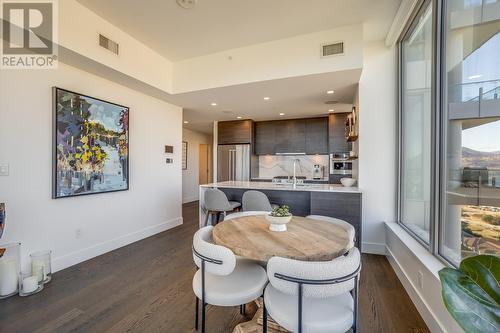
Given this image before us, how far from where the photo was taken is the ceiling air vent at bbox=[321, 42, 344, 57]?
9.61ft

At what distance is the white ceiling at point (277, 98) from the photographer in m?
3.32

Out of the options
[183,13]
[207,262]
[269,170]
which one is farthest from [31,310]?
[269,170]

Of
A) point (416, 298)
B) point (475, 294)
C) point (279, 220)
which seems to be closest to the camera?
point (475, 294)

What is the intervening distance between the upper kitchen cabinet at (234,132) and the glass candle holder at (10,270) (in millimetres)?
4598

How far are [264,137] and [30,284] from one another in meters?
5.12

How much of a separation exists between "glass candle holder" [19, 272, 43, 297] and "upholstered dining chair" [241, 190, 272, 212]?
2472 millimetres

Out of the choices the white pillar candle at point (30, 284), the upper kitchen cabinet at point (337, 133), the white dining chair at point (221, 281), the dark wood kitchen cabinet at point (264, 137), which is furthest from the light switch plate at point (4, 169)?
the upper kitchen cabinet at point (337, 133)

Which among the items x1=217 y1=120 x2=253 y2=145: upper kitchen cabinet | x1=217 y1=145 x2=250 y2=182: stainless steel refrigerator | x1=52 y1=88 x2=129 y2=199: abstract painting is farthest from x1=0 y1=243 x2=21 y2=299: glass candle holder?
x1=217 y1=120 x2=253 y2=145: upper kitchen cabinet

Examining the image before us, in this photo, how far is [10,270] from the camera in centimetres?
224

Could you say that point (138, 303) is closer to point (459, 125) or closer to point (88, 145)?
point (88, 145)

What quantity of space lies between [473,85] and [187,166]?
23.5ft

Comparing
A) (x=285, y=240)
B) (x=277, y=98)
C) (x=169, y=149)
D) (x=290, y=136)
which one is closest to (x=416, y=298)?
(x=285, y=240)

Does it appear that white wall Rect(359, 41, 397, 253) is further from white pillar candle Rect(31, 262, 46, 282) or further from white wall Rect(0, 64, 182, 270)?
white pillar candle Rect(31, 262, 46, 282)

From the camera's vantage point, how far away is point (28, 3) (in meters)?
2.28
